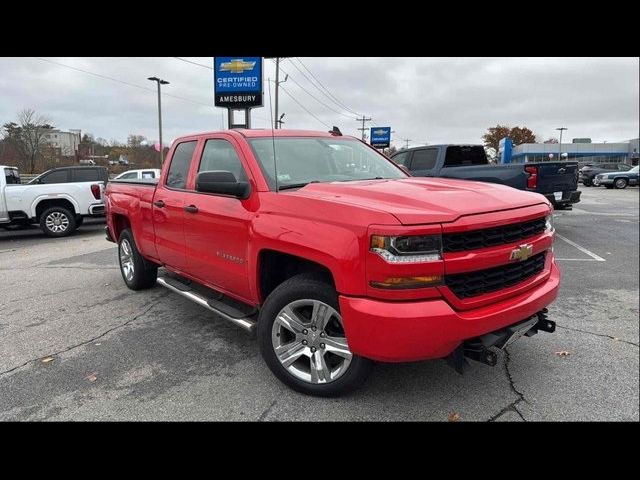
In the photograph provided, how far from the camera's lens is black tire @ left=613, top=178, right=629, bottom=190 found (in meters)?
24.8

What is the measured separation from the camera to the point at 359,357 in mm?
2840

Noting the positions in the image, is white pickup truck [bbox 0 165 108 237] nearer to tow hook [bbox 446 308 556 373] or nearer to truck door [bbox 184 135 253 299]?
truck door [bbox 184 135 253 299]

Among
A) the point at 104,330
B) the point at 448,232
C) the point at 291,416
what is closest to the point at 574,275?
the point at 448,232

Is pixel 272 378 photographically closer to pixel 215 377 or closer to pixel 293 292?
pixel 215 377

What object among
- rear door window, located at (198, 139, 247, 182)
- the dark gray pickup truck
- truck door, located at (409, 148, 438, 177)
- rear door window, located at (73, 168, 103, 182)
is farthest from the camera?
rear door window, located at (73, 168, 103, 182)

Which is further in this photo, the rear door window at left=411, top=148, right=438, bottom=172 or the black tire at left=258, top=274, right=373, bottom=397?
the rear door window at left=411, top=148, right=438, bottom=172

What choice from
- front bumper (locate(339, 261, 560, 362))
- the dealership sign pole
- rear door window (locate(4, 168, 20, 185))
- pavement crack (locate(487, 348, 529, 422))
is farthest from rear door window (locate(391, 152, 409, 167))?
the dealership sign pole

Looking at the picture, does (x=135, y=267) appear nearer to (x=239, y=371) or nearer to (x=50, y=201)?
(x=239, y=371)

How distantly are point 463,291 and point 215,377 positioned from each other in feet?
6.51

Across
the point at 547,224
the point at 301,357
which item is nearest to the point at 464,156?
the point at 547,224

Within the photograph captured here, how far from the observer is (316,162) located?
3898 mm

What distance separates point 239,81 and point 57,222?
11.4 metres

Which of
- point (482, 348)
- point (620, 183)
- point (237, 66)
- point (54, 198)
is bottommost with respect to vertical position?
point (482, 348)
